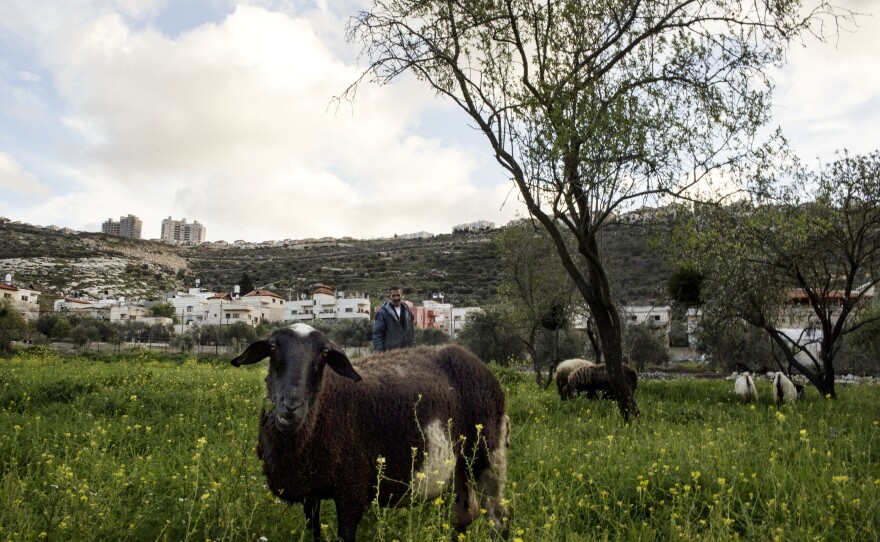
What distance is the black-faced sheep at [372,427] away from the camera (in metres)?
4.05

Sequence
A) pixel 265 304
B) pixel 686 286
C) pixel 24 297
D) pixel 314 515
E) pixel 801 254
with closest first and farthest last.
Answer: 1. pixel 314 515
2. pixel 801 254
3. pixel 686 286
4. pixel 24 297
5. pixel 265 304

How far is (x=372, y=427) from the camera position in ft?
14.7

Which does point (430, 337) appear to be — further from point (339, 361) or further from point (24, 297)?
point (24, 297)

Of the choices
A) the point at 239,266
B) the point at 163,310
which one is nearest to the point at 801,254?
the point at 163,310

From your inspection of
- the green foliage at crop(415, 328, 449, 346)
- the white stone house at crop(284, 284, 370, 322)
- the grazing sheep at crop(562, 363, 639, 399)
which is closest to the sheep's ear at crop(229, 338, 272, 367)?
the grazing sheep at crop(562, 363, 639, 399)

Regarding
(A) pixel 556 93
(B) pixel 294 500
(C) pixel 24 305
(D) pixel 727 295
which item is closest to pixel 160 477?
(B) pixel 294 500

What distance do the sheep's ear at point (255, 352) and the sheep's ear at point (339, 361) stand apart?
43cm

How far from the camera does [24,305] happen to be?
5647 cm

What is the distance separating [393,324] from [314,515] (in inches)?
166

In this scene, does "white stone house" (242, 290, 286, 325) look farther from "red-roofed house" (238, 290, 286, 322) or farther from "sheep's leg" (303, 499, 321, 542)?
"sheep's leg" (303, 499, 321, 542)

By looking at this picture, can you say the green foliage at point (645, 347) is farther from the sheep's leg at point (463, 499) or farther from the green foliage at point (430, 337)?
the sheep's leg at point (463, 499)

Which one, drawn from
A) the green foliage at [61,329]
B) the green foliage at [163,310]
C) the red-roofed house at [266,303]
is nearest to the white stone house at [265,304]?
the red-roofed house at [266,303]

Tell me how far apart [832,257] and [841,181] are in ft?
6.70

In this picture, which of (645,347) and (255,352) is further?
(645,347)
